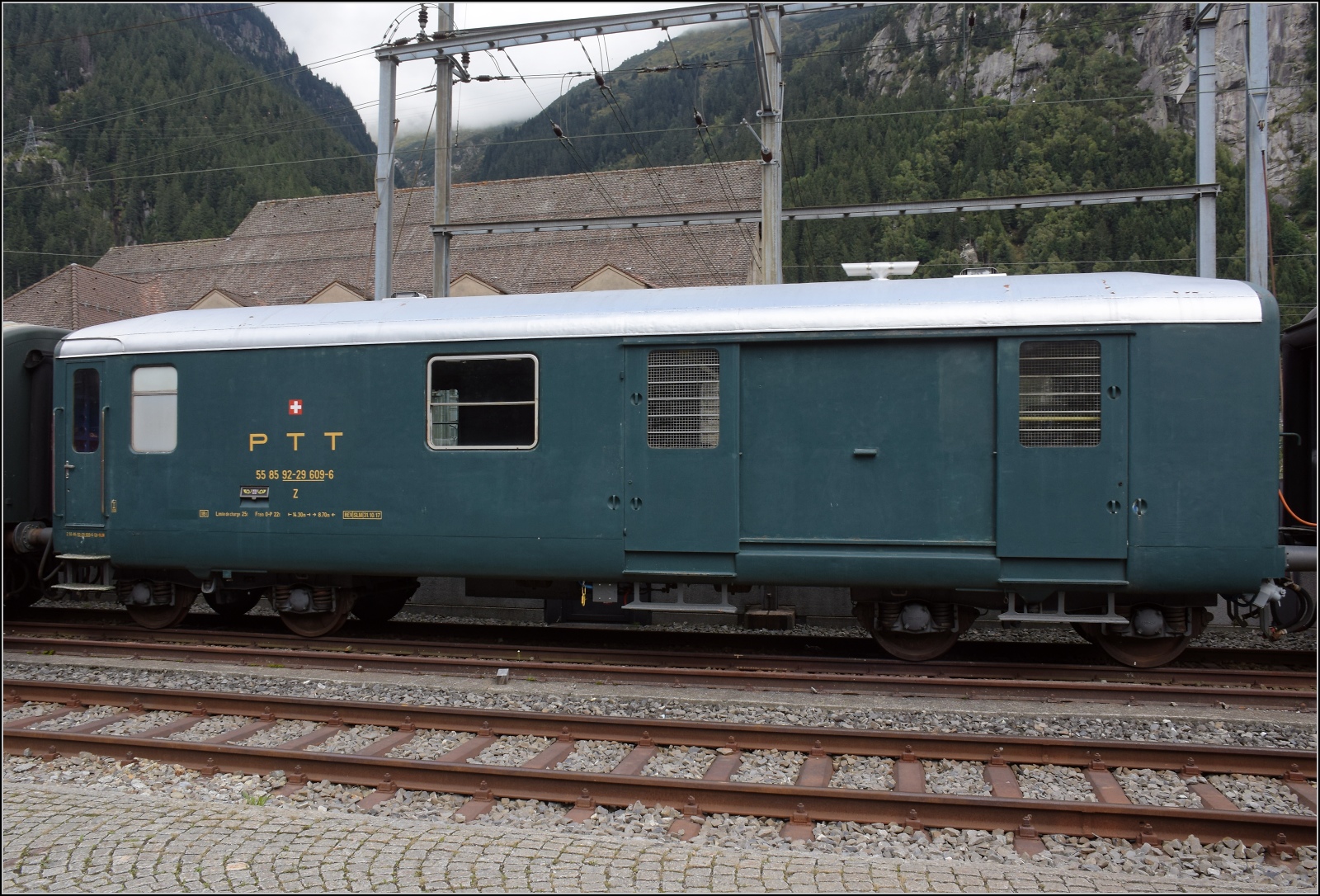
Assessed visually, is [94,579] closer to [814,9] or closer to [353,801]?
[353,801]

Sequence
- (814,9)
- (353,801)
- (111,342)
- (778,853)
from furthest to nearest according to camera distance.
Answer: (814,9) < (111,342) < (353,801) < (778,853)

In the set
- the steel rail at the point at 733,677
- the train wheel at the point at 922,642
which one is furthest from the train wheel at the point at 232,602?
the train wheel at the point at 922,642

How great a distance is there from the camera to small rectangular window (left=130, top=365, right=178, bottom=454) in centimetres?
844

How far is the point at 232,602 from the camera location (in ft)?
30.8

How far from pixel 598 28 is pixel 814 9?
2.49 meters

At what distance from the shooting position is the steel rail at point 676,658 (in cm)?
705

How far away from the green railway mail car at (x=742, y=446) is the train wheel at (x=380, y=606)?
735 millimetres

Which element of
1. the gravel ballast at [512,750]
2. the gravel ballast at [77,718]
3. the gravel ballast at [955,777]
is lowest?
the gravel ballast at [77,718]

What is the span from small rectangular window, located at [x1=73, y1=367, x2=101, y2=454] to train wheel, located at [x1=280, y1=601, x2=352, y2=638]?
2.56 m

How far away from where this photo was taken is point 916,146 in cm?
3459

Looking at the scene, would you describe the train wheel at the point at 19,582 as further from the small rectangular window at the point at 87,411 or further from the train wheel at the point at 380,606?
the train wheel at the point at 380,606

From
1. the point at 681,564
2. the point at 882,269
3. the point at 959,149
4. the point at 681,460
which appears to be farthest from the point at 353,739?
the point at 959,149

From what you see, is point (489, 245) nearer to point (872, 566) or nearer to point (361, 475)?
point (361, 475)

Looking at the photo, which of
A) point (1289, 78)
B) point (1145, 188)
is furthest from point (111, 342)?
point (1289, 78)
